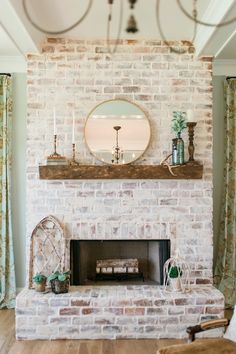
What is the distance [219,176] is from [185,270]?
122cm

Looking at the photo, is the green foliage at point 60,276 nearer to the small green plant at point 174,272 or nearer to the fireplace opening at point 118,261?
the fireplace opening at point 118,261

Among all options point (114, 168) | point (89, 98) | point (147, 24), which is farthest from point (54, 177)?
point (147, 24)

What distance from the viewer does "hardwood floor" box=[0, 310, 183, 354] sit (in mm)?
3240

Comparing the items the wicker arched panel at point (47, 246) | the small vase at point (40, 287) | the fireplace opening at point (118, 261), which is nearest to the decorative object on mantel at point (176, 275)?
the fireplace opening at point (118, 261)


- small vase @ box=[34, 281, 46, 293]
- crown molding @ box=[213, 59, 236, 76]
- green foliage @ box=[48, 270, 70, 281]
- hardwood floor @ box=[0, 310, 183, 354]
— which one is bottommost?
hardwood floor @ box=[0, 310, 183, 354]

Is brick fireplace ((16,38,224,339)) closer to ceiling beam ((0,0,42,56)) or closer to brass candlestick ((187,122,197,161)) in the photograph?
brass candlestick ((187,122,197,161))

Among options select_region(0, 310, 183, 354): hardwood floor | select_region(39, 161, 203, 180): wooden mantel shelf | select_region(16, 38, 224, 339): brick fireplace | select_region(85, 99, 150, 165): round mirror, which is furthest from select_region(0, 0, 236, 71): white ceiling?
select_region(0, 310, 183, 354): hardwood floor

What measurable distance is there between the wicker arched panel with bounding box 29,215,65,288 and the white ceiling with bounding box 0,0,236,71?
1785 millimetres

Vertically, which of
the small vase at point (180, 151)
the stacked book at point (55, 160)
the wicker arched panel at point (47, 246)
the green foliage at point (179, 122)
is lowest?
the wicker arched panel at point (47, 246)

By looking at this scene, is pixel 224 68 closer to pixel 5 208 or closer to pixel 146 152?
pixel 146 152

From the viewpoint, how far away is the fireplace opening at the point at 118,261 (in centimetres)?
405

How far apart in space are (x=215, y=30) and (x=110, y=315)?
8.78ft

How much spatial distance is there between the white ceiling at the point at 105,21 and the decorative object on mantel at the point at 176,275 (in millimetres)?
2132

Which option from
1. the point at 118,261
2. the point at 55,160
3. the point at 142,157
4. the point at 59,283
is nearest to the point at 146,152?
the point at 142,157
